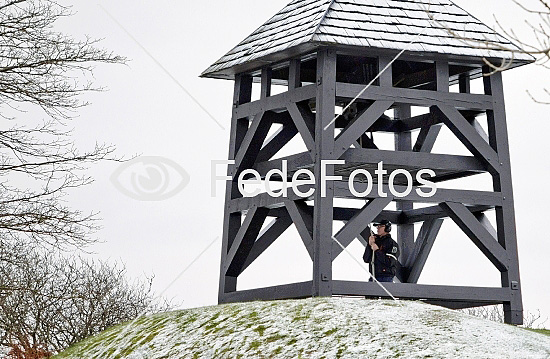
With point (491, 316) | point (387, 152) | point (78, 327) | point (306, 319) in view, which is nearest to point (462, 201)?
point (387, 152)

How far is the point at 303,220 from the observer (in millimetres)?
10711

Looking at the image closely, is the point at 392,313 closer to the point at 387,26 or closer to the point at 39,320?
the point at 387,26

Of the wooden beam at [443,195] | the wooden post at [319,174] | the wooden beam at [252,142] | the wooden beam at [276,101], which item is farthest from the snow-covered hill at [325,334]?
the wooden beam at [276,101]

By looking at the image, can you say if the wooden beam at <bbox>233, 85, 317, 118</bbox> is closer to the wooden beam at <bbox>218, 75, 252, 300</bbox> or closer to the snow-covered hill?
A: the wooden beam at <bbox>218, 75, 252, 300</bbox>

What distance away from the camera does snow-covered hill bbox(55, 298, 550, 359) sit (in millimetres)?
7859

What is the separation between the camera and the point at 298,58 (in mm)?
11289

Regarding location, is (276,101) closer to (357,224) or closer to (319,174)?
(319,174)

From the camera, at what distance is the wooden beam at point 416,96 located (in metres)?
10.9

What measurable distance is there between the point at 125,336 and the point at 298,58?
12.0 ft

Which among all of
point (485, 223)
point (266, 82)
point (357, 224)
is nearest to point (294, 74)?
point (266, 82)

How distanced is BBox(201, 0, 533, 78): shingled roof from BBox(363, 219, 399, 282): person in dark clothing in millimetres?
2178

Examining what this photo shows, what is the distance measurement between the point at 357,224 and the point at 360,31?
7.09ft

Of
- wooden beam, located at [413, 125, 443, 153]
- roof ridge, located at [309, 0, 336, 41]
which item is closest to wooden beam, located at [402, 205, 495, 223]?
wooden beam, located at [413, 125, 443, 153]

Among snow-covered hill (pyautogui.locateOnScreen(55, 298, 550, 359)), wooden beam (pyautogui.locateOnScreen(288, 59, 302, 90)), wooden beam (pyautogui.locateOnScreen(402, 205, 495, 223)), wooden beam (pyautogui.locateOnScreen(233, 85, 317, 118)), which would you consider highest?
wooden beam (pyautogui.locateOnScreen(288, 59, 302, 90))
